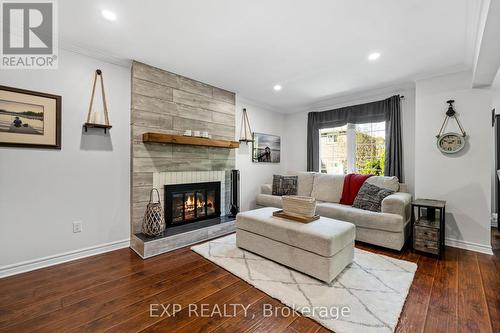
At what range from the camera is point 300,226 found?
2316 millimetres

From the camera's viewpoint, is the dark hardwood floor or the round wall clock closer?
the dark hardwood floor

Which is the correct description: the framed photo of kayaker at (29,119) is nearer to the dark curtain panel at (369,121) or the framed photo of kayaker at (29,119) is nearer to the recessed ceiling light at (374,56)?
the recessed ceiling light at (374,56)

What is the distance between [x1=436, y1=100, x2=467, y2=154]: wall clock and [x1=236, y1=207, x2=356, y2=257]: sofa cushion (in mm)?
1964

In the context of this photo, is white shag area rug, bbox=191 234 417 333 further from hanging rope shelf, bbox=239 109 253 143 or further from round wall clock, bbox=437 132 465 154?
hanging rope shelf, bbox=239 109 253 143

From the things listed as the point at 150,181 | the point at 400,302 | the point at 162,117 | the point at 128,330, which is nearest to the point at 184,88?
the point at 162,117

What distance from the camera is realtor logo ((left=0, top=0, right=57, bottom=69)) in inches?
76.6

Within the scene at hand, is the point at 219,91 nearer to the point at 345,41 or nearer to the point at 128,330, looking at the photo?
the point at 345,41

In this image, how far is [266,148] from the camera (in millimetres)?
5000

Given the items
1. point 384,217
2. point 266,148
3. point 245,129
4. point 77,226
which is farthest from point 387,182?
point 77,226

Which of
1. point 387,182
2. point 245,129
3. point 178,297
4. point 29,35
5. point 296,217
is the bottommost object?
point 178,297

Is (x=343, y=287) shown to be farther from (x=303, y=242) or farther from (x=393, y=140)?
(x=393, y=140)

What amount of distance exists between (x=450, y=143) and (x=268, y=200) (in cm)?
287

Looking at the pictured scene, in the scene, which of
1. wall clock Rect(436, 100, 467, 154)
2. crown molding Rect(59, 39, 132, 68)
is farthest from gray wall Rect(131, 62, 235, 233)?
wall clock Rect(436, 100, 467, 154)

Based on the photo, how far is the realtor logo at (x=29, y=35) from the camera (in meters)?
1.95
